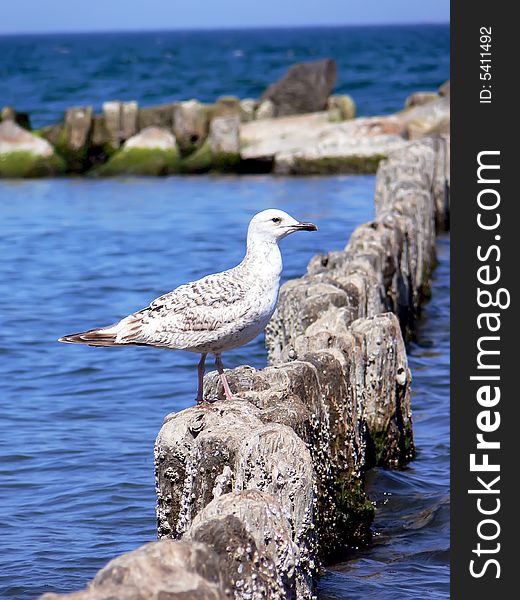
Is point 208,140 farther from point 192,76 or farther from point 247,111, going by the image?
point 192,76

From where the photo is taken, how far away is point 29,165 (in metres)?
26.8

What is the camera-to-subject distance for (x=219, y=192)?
23.8 m

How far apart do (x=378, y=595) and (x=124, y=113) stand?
2279 centimetres

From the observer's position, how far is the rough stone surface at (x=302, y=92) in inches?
1199

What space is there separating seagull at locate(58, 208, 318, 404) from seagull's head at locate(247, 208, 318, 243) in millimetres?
49

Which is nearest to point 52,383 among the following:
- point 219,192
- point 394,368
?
point 394,368

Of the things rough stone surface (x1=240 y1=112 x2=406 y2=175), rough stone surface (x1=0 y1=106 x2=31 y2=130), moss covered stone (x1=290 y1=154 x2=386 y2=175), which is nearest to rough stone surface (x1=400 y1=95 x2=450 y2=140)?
rough stone surface (x1=240 y1=112 x2=406 y2=175)

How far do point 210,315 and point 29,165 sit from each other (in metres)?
21.7

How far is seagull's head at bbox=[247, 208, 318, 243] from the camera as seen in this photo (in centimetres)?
613

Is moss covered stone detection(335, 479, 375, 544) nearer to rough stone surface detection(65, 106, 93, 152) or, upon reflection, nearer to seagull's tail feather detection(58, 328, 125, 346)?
seagull's tail feather detection(58, 328, 125, 346)

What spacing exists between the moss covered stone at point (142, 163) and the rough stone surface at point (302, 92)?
4.62 m

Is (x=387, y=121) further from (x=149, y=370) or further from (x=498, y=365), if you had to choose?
(x=498, y=365)

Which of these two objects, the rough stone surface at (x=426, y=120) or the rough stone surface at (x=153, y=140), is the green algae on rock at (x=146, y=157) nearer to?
the rough stone surface at (x=153, y=140)

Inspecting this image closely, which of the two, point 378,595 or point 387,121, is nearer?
point 378,595
